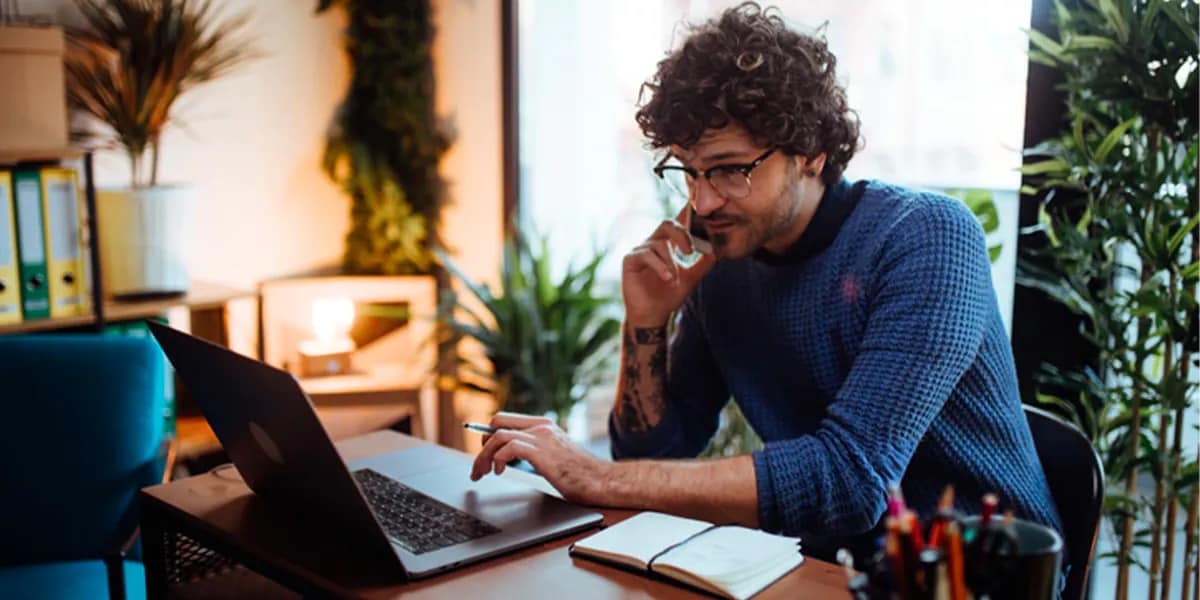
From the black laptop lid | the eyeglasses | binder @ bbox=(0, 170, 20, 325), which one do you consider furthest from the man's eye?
binder @ bbox=(0, 170, 20, 325)

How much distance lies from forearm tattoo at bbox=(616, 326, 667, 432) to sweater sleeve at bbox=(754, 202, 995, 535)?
435 mm

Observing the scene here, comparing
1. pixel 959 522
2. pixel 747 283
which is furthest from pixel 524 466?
pixel 959 522

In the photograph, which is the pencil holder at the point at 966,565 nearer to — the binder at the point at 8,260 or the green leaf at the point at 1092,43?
the green leaf at the point at 1092,43

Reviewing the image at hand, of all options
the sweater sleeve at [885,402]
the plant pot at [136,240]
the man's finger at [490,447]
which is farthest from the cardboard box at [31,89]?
the sweater sleeve at [885,402]

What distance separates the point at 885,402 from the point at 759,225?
361 mm

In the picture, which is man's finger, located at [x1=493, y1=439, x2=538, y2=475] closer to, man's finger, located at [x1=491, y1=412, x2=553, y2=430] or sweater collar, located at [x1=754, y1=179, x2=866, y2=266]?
man's finger, located at [x1=491, y1=412, x2=553, y2=430]

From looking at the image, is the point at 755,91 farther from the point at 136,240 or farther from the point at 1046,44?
the point at 136,240

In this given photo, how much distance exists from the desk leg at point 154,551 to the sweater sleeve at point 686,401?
743 mm

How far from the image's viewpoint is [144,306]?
114 inches

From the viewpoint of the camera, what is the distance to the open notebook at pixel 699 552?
1.20m

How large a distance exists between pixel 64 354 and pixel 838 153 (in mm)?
1558

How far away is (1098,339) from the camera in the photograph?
212cm

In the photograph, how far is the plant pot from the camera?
2924 mm

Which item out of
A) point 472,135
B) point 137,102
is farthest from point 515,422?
point 472,135
